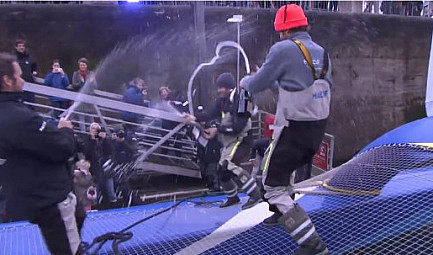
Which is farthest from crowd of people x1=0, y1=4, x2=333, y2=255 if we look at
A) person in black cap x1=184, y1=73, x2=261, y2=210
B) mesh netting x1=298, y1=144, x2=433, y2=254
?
person in black cap x1=184, y1=73, x2=261, y2=210

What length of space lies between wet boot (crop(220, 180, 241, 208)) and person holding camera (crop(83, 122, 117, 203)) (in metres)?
2.91

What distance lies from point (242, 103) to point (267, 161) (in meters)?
0.94

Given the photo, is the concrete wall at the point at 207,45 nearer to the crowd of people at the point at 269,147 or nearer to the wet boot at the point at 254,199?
the wet boot at the point at 254,199

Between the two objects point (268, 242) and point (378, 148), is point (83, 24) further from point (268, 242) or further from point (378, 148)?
point (268, 242)

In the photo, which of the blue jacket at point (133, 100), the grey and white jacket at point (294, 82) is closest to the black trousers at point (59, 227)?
the grey and white jacket at point (294, 82)

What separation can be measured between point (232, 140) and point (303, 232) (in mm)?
1548

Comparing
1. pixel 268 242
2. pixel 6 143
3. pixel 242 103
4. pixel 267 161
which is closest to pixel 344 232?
pixel 268 242

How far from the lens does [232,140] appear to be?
407 centimetres

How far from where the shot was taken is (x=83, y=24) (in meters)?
9.54

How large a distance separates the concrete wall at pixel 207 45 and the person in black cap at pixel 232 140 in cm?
513

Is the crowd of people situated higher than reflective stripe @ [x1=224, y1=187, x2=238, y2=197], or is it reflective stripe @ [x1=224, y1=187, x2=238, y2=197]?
the crowd of people

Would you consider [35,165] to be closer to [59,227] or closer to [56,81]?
[59,227]

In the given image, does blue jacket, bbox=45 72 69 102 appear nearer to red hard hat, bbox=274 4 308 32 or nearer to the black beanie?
the black beanie

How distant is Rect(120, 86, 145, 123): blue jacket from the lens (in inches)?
299
